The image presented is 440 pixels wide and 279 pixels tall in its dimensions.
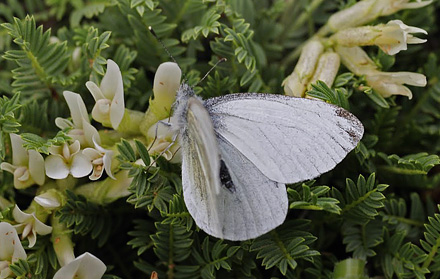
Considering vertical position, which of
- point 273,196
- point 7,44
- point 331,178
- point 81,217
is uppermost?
point 7,44

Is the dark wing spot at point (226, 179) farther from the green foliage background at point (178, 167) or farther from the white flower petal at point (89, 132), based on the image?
the white flower petal at point (89, 132)

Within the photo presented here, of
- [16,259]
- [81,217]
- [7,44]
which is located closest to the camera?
[16,259]

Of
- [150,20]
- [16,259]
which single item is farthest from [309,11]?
[16,259]

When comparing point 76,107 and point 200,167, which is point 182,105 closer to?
point 200,167

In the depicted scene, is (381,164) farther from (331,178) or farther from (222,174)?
(222,174)

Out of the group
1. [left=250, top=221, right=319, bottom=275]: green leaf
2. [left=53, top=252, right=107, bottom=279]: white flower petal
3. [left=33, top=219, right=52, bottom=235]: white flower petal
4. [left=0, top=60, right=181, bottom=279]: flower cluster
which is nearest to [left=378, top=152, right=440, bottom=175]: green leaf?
[left=250, top=221, right=319, bottom=275]: green leaf

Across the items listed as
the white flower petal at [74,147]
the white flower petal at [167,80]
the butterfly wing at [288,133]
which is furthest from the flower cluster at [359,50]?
the white flower petal at [74,147]
